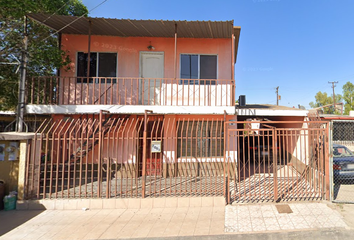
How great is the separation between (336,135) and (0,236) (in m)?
20.4

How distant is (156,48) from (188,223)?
652cm

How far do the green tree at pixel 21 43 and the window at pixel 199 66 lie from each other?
15.4ft

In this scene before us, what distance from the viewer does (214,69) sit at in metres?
7.65

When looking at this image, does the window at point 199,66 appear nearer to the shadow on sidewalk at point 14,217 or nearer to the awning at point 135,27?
the awning at point 135,27

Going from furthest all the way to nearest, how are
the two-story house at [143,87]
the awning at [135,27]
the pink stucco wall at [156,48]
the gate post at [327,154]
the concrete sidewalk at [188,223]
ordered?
the pink stucco wall at [156,48]
the two-story house at [143,87]
the awning at [135,27]
the gate post at [327,154]
the concrete sidewalk at [188,223]

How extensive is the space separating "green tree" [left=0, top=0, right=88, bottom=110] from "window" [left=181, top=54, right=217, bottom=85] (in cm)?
469

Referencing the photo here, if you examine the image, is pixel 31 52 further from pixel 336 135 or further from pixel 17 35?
pixel 336 135

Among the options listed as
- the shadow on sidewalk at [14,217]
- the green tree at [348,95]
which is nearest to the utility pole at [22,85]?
the shadow on sidewalk at [14,217]

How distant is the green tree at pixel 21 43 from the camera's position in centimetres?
555

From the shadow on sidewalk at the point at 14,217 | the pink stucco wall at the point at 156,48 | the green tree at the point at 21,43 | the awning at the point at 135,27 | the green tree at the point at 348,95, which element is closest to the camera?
the shadow on sidewalk at the point at 14,217

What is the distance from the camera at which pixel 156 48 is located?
764 cm

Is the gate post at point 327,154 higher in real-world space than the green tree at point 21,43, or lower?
lower

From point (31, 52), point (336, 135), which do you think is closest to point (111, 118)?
point (31, 52)

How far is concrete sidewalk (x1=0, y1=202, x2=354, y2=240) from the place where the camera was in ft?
12.0
